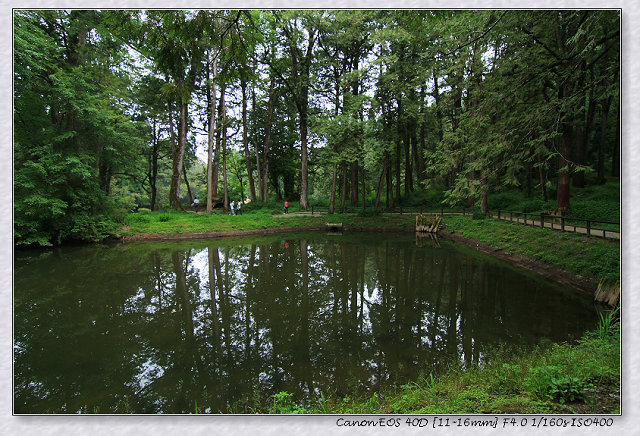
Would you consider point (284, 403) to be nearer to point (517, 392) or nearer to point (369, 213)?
point (517, 392)

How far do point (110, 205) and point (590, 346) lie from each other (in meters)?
20.6

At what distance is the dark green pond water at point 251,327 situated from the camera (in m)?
3.88

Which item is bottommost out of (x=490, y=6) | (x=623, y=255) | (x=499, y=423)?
(x=499, y=423)

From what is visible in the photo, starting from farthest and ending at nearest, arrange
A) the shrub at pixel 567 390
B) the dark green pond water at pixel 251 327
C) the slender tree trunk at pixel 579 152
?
the slender tree trunk at pixel 579 152
the dark green pond water at pixel 251 327
the shrub at pixel 567 390

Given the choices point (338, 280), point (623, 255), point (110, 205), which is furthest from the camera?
point (110, 205)

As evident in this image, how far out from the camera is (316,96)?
1001 inches

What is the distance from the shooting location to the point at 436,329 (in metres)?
5.70

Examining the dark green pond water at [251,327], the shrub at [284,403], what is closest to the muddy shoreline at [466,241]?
the dark green pond water at [251,327]

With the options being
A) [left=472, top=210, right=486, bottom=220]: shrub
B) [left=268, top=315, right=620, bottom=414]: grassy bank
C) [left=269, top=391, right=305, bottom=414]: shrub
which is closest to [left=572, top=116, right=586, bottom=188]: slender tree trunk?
[left=472, top=210, right=486, bottom=220]: shrub

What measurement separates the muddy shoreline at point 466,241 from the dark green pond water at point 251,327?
51 centimetres

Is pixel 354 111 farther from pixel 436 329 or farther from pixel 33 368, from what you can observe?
pixel 33 368

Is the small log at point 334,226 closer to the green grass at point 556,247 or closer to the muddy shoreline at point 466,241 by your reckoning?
the muddy shoreline at point 466,241

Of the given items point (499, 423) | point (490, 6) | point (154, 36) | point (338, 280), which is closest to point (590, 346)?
point (499, 423)

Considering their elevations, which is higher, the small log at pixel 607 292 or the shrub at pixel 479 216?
the shrub at pixel 479 216
